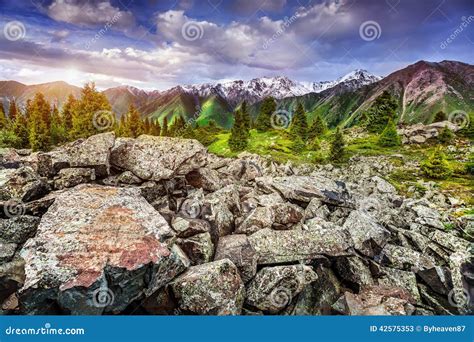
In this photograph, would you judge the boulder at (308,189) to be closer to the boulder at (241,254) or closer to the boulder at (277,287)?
the boulder at (241,254)

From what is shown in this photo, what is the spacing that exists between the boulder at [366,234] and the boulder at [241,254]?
12.7 feet

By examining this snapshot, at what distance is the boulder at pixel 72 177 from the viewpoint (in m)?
10.3

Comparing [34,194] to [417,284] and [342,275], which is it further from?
[417,284]

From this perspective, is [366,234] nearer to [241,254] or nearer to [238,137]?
[241,254]

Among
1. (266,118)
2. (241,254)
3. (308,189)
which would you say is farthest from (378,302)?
(266,118)

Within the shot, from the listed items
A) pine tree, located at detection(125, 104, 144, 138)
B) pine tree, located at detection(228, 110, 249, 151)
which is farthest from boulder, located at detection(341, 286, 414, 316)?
pine tree, located at detection(125, 104, 144, 138)

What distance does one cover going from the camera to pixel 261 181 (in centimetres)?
1399

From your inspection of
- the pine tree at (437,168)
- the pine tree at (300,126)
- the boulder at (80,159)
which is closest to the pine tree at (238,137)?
the pine tree at (300,126)

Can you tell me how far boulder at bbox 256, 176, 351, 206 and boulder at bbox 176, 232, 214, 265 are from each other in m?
4.69

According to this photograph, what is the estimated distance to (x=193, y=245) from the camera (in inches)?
358

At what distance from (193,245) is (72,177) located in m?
5.30

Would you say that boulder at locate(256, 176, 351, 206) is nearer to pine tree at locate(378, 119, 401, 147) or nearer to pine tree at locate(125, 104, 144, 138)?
pine tree at locate(378, 119, 401, 147)
